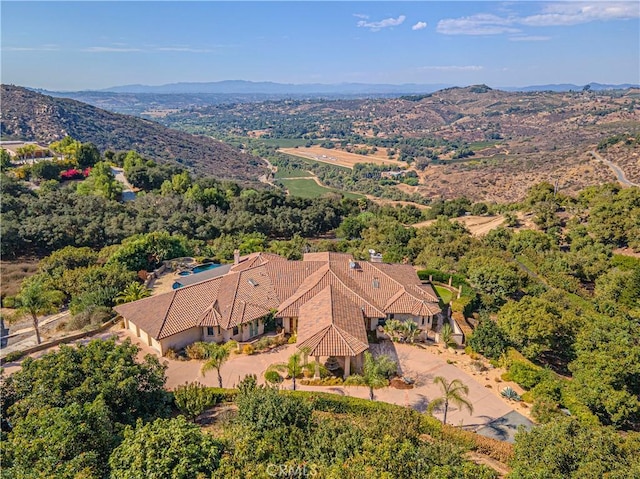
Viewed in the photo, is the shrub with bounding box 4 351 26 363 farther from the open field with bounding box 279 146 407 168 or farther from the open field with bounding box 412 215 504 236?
the open field with bounding box 279 146 407 168

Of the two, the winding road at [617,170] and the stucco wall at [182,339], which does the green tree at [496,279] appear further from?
the winding road at [617,170]

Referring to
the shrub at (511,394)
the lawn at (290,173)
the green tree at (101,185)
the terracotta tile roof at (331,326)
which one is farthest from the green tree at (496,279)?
the lawn at (290,173)

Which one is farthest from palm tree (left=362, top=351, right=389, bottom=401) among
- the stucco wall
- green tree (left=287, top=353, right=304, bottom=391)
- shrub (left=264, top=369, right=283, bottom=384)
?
the stucco wall

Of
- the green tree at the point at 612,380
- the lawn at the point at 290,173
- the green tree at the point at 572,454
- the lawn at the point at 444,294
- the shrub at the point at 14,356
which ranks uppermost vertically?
the green tree at the point at 572,454

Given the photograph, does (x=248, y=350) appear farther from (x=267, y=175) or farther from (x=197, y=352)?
(x=267, y=175)

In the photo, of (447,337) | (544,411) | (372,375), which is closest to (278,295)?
(372,375)
